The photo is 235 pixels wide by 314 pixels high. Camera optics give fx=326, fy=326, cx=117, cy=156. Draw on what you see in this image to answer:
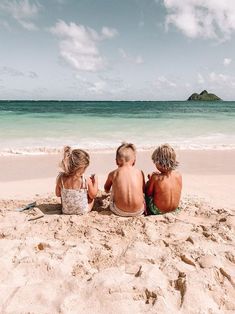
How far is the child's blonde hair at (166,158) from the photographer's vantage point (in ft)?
14.6

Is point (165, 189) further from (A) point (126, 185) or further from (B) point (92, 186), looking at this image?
(B) point (92, 186)

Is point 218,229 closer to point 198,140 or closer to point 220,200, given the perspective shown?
point 220,200

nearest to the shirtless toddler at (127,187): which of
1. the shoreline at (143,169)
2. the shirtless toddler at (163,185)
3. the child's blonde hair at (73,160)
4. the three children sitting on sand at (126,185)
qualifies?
the three children sitting on sand at (126,185)

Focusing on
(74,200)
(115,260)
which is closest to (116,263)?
(115,260)

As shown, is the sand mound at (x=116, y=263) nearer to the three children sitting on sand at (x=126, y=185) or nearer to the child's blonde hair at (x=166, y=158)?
the three children sitting on sand at (x=126, y=185)

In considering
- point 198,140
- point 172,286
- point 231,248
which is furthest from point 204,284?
point 198,140

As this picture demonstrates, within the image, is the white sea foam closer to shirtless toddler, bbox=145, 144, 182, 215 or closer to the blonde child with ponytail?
the blonde child with ponytail

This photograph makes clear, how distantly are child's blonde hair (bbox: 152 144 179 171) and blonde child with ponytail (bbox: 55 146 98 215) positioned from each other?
96 cm

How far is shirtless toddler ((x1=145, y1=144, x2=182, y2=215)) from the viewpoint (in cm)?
449

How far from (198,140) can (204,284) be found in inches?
464

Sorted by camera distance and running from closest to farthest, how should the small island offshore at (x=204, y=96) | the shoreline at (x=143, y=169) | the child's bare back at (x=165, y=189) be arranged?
the child's bare back at (x=165, y=189), the shoreline at (x=143, y=169), the small island offshore at (x=204, y=96)

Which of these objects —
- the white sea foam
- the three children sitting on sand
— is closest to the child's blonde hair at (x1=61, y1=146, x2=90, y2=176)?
the three children sitting on sand

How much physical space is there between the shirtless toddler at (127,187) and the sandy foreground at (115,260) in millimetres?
175

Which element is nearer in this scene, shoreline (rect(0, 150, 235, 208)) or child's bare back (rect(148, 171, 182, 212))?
child's bare back (rect(148, 171, 182, 212))
